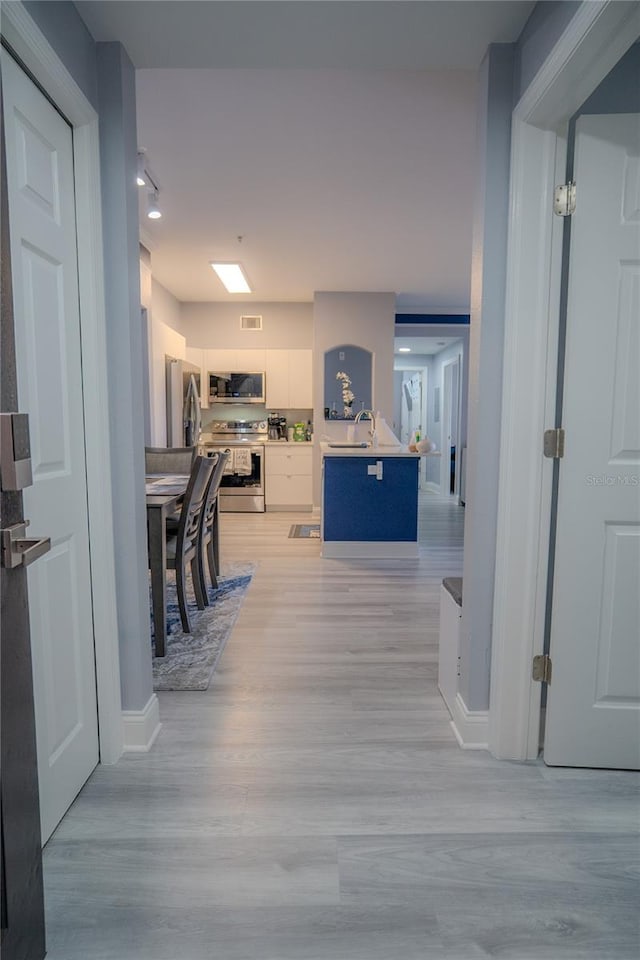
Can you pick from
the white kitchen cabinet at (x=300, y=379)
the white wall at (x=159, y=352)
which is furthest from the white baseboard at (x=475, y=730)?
the white kitchen cabinet at (x=300, y=379)

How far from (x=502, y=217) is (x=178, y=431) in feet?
15.7

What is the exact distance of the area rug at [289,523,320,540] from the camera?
5691mm

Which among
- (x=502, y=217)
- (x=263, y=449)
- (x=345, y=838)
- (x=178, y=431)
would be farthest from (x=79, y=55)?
(x=263, y=449)

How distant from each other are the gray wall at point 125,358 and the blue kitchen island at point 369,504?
2837 mm

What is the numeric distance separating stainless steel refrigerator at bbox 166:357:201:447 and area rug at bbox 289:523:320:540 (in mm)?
1590

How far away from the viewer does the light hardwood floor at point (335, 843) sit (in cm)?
127

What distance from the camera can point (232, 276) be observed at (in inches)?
217

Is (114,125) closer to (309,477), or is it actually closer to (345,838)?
(345,838)

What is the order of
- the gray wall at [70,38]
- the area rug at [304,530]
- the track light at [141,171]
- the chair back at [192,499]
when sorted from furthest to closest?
the area rug at [304,530], the track light at [141,171], the chair back at [192,499], the gray wall at [70,38]

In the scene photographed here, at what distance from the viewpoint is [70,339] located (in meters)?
1.69

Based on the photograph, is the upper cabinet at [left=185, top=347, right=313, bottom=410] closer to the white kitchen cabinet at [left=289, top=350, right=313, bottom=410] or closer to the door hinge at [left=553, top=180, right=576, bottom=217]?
the white kitchen cabinet at [left=289, top=350, right=313, bottom=410]

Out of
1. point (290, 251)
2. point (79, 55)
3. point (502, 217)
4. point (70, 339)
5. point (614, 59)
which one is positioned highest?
point (290, 251)

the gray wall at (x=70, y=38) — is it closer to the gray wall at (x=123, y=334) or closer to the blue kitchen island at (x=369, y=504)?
the gray wall at (x=123, y=334)

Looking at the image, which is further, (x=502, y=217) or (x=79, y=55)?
(x=502, y=217)
